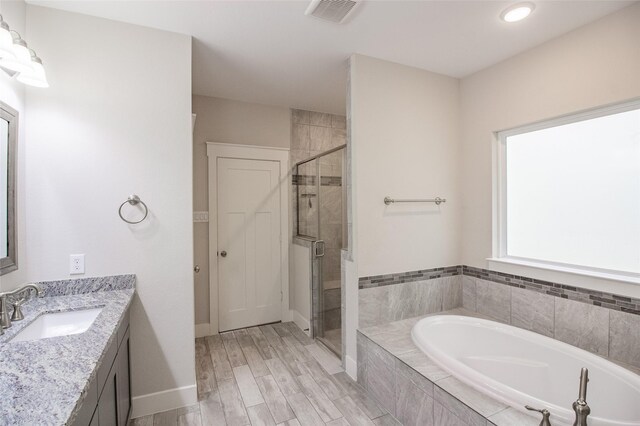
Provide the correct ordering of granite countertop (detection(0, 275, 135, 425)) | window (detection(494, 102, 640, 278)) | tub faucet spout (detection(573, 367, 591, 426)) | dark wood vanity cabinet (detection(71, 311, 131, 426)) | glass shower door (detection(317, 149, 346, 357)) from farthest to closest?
glass shower door (detection(317, 149, 346, 357)) < window (detection(494, 102, 640, 278)) < tub faucet spout (detection(573, 367, 591, 426)) < dark wood vanity cabinet (detection(71, 311, 131, 426)) < granite countertop (detection(0, 275, 135, 425))

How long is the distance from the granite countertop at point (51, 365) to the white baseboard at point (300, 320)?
80.0 inches

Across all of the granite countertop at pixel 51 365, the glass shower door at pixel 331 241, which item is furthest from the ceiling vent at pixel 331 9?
the granite countertop at pixel 51 365

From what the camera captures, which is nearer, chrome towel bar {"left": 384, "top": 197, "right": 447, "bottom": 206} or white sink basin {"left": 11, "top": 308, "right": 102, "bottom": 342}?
white sink basin {"left": 11, "top": 308, "right": 102, "bottom": 342}

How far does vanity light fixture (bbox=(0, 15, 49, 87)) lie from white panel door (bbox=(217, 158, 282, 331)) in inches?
72.8

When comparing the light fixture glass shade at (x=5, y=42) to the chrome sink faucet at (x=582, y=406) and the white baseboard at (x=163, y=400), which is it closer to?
the white baseboard at (x=163, y=400)

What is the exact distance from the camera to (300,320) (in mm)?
3475

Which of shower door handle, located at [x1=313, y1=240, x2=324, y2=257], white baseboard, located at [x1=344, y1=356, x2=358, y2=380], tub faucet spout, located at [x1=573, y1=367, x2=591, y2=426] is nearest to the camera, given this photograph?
tub faucet spout, located at [x1=573, y1=367, x2=591, y2=426]

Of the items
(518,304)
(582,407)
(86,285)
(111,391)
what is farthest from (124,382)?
(518,304)

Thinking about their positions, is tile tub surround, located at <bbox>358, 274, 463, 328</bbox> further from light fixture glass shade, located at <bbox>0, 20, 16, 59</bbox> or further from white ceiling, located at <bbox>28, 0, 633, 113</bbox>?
light fixture glass shade, located at <bbox>0, 20, 16, 59</bbox>

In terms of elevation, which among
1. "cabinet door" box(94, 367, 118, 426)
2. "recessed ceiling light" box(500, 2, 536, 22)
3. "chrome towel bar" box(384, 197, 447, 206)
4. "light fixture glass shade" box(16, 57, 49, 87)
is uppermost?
"recessed ceiling light" box(500, 2, 536, 22)

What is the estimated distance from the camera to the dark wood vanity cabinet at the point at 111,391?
100 centimetres

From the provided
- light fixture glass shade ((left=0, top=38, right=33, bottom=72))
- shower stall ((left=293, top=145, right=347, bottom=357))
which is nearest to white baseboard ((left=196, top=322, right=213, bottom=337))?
shower stall ((left=293, top=145, right=347, bottom=357))

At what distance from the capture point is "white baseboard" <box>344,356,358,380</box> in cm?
239

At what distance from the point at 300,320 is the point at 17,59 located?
309 centimetres
